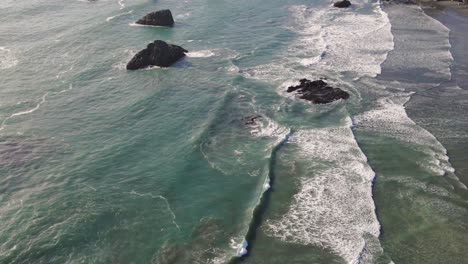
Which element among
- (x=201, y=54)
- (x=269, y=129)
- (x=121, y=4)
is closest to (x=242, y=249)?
(x=269, y=129)

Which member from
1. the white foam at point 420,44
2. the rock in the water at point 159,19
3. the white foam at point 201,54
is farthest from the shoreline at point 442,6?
the rock in the water at point 159,19

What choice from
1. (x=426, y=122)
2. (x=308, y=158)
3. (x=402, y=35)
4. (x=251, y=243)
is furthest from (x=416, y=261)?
(x=402, y=35)

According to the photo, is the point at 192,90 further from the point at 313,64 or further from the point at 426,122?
the point at 426,122

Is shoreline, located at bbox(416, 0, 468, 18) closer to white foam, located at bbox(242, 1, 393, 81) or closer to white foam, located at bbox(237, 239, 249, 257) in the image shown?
white foam, located at bbox(242, 1, 393, 81)

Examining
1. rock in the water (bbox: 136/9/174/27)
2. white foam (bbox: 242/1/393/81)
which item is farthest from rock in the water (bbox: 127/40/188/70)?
rock in the water (bbox: 136/9/174/27)

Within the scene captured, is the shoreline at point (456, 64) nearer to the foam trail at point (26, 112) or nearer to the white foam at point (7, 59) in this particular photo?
the foam trail at point (26, 112)
